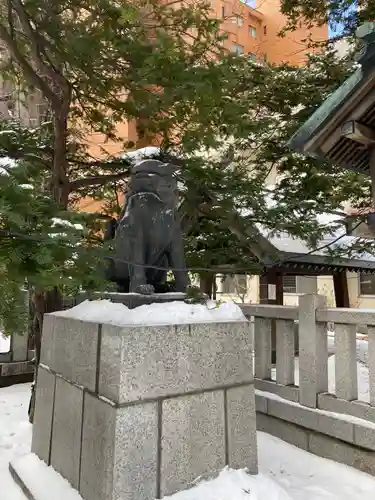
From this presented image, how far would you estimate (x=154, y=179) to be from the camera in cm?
331

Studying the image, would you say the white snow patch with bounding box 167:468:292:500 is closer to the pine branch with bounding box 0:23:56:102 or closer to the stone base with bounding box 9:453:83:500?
the stone base with bounding box 9:453:83:500

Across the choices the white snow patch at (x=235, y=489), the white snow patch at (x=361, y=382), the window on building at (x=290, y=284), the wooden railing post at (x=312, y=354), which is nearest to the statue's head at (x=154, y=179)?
the wooden railing post at (x=312, y=354)

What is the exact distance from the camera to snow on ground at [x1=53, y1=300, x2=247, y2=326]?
2.81m

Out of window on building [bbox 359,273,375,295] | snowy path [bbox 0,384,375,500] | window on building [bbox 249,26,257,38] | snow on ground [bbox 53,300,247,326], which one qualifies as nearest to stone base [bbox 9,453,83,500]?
snowy path [bbox 0,384,375,500]

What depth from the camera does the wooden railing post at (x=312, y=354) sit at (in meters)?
3.90

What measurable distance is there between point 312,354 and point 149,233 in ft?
7.16

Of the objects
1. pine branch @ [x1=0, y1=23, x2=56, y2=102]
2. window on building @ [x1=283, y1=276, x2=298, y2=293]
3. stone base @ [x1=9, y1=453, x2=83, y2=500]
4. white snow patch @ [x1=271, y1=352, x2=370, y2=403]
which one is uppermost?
pine branch @ [x1=0, y1=23, x2=56, y2=102]

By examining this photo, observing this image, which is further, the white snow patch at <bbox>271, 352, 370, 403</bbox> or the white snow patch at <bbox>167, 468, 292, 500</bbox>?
the white snow patch at <bbox>271, 352, 370, 403</bbox>

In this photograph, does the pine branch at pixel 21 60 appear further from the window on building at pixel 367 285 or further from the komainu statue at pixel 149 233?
the window on building at pixel 367 285

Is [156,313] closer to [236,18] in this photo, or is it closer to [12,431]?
[12,431]

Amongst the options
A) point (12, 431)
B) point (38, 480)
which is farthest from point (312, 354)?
point (12, 431)

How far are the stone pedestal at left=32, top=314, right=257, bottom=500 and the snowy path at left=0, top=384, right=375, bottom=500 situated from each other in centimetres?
17

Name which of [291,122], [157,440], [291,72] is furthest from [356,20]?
[157,440]

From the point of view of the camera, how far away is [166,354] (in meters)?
2.76
